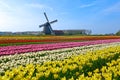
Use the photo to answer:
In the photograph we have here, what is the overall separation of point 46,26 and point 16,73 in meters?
53.6

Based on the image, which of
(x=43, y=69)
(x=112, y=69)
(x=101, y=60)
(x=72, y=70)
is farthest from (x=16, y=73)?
(x=101, y=60)

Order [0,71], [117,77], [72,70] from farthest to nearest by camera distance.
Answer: [0,71] → [72,70] → [117,77]

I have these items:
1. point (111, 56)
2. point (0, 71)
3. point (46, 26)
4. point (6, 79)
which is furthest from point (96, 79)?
point (46, 26)

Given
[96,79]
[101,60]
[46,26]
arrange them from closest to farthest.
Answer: [96,79] → [101,60] → [46,26]

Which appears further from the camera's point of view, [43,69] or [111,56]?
[111,56]

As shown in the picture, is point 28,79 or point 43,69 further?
point 43,69

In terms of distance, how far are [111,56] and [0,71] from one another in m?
4.88

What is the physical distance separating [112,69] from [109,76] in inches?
35.8

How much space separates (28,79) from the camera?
6.58 meters

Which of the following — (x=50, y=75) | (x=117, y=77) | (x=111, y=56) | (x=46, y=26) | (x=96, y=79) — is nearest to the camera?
(x=96, y=79)

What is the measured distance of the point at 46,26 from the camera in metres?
60.9

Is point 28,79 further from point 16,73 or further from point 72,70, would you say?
point 72,70

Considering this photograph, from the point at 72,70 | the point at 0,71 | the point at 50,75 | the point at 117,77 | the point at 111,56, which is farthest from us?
the point at 111,56

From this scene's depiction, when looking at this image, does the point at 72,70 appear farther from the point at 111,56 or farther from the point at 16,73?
the point at 111,56
